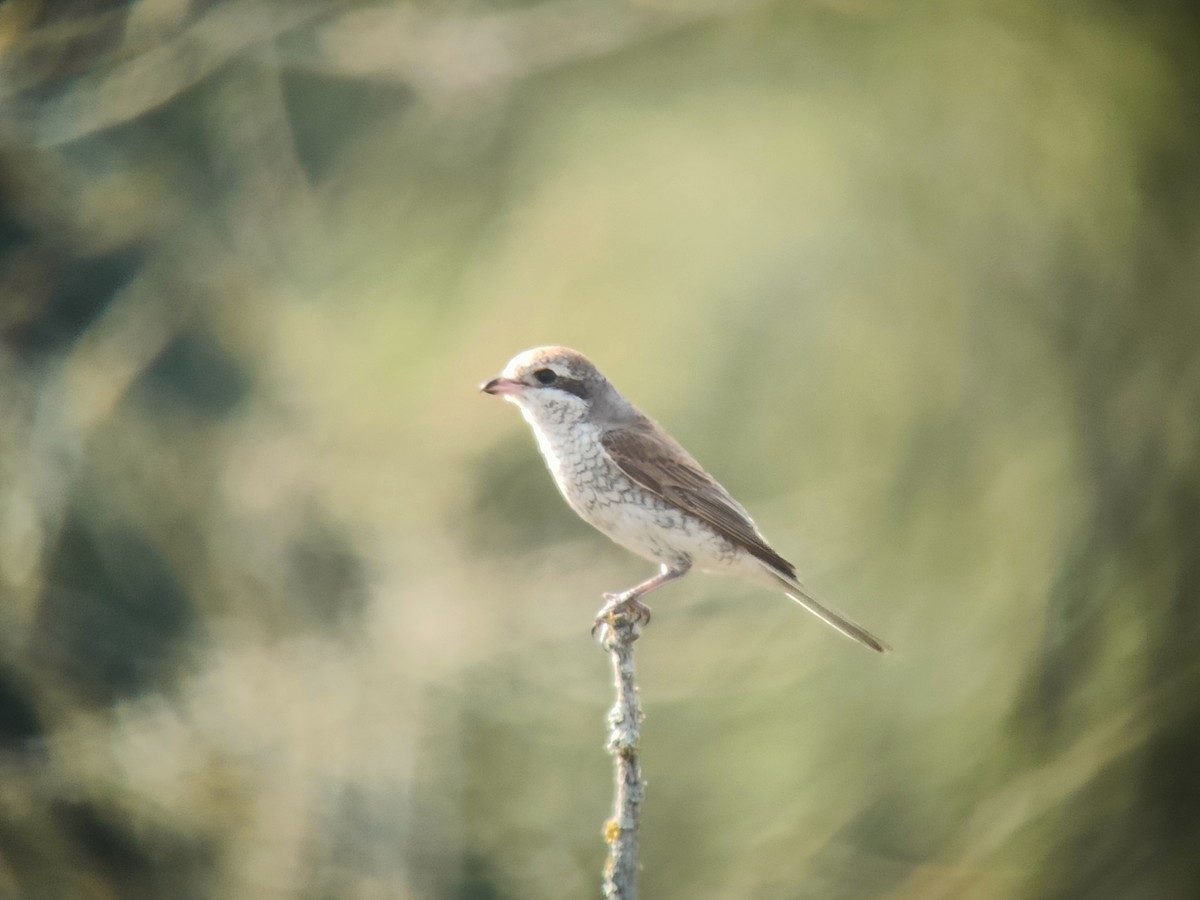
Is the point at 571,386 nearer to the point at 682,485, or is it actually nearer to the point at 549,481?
the point at 682,485

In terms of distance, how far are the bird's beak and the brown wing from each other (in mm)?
361

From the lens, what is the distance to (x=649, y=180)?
810cm

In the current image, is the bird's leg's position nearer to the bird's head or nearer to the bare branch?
the bare branch

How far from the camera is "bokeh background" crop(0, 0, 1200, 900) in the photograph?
18.5 feet

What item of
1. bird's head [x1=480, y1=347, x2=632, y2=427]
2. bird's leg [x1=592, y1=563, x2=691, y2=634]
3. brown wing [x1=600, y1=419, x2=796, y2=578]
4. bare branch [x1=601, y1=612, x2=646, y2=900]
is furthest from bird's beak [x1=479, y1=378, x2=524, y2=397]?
bare branch [x1=601, y1=612, x2=646, y2=900]

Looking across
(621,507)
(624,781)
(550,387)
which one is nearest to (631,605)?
(621,507)

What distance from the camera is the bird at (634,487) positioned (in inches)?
167

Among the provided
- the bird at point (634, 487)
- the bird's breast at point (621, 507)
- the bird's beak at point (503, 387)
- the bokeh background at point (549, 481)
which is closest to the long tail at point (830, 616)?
the bird at point (634, 487)

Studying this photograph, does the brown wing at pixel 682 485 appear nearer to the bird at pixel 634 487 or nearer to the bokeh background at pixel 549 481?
the bird at pixel 634 487

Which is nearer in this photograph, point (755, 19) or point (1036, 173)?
point (1036, 173)

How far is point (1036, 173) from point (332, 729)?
4.82m

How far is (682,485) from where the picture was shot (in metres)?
4.25

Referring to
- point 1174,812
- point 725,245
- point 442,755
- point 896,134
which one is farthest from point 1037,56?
point 442,755

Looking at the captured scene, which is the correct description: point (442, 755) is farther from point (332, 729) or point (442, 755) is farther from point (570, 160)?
point (570, 160)
